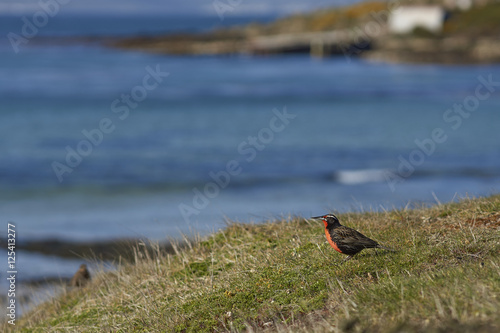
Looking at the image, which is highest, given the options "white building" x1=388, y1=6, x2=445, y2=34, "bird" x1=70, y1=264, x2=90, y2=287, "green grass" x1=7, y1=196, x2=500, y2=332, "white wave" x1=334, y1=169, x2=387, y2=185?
"white building" x1=388, y1=6, x2=445, y2=34

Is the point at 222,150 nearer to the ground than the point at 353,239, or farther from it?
farther from it

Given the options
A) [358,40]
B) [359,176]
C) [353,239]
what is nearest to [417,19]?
[358,40]

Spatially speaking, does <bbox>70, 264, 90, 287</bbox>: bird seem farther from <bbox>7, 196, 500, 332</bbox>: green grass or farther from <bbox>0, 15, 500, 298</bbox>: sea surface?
<bbox>0, 15, 500, 298</bbox>: sea surface

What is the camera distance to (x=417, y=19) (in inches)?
4941

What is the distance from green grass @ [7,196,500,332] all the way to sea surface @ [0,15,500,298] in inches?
45.4

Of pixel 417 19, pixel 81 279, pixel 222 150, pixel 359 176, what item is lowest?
pixel 81 279

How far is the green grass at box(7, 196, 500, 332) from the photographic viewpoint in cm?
602

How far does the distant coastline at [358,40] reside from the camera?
10962 cm

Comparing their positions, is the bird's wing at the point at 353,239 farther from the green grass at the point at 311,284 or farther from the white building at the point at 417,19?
the white building at the point at 417,19

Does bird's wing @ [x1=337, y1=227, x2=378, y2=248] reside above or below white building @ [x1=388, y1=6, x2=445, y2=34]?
below

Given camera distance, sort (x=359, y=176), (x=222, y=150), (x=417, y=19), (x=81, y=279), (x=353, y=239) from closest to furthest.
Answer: (x=353, y=239) → (x=81, y=279) → (x=359, y=176) → (x=222, y=150) → (x=417, y=19)

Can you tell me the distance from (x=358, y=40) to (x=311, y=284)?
130m

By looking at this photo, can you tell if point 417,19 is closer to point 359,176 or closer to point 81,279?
point 359,176

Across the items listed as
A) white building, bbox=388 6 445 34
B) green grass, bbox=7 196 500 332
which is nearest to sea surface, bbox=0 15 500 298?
green grass, bbox=7 196 500 332
